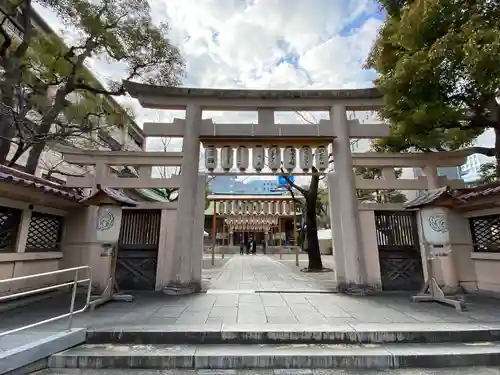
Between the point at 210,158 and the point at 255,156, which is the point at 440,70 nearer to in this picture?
the point at 255,156

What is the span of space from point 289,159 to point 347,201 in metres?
1.76

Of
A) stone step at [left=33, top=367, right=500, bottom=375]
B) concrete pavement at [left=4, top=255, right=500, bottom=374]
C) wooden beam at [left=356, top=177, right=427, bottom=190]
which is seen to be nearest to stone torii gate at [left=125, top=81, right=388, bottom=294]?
wooden beam at [left=356, top=177, right=427, bottom=190]

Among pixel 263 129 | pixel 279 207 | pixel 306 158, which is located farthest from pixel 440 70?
pixel 279 207

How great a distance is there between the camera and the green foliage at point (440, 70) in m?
5.35

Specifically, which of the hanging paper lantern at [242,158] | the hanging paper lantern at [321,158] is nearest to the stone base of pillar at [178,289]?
the hanging paper lantern at [242,158]

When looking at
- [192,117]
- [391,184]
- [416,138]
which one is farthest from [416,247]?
[192,117]

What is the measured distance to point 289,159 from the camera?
6.86 meters

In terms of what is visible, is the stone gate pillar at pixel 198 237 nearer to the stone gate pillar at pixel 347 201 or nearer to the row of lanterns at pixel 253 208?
the stone gate pillar at pixel 347 201

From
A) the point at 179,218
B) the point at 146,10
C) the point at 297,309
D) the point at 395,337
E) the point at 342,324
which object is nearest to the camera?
the point at 395,337

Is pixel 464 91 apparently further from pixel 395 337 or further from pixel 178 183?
pixel 178 183

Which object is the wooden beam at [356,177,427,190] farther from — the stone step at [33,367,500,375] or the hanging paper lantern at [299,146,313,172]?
the stone step at [33,367,500,375]

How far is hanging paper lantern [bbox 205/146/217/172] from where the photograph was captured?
6828 mm

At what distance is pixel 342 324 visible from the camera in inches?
156

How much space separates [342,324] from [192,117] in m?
5.66
